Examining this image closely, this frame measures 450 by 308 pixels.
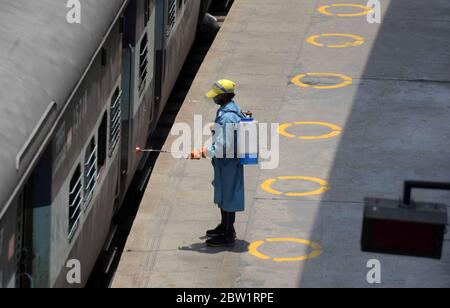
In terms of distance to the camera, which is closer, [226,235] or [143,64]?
[226,235]

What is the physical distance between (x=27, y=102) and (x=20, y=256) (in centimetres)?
96

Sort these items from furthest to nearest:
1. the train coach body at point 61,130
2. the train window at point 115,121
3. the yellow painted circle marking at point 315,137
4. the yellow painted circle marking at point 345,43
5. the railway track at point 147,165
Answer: the yellow painted circle marking at point 345,43 → the yellow painted circle marking at point 315,137 → the railway track at point 147,165 → the train window at point 115,121 → the train coach body at point 61,130

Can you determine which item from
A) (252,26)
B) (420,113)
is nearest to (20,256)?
(420,113)

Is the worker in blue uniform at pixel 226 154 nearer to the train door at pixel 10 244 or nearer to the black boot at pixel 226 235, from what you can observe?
the black boot at pixel 226 235

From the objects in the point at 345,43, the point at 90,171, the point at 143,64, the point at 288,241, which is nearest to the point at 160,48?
the point at 143,64

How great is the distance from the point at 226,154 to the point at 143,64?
1.51 m

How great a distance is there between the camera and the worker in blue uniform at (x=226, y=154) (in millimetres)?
11602

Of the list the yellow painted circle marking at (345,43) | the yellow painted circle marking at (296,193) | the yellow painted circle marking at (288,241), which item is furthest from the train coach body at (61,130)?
the yellow painted circle marking at (345,43)

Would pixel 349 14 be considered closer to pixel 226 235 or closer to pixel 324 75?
pixel 324 75

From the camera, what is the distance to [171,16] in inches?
576

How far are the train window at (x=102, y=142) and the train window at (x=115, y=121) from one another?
0.71 ft

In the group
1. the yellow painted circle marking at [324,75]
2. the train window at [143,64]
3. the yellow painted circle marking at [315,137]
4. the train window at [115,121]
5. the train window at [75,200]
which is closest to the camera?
the train window at [75,200]

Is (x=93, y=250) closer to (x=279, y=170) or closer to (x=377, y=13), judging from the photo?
(x=279, y=170)

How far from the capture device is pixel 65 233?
29.5ft
